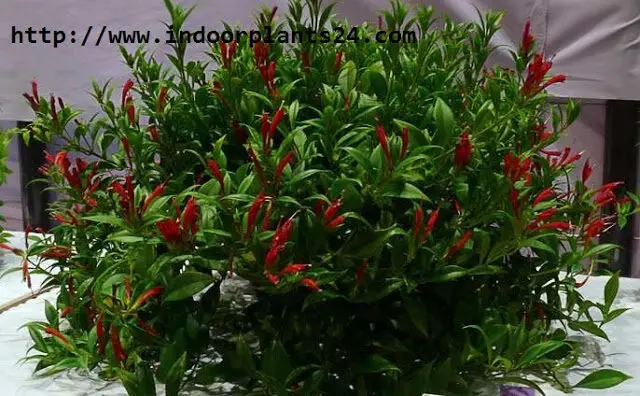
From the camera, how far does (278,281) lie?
47 cm

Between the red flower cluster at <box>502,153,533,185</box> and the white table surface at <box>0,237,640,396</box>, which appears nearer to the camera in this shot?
the red flower cluster at <box>502,153,533,185</box>

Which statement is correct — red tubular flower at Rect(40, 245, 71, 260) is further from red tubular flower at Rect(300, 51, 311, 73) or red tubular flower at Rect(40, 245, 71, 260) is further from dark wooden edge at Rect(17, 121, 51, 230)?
dark wooden edge at Rect(17, 121, 51, 230)

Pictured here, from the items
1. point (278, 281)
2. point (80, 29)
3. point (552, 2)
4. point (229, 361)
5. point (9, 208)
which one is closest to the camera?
point (278, 281)

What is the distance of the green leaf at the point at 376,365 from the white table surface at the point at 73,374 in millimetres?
164

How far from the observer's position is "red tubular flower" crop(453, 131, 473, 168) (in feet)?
1.72

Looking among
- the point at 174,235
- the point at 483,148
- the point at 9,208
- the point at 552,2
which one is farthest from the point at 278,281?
the point at 9,208

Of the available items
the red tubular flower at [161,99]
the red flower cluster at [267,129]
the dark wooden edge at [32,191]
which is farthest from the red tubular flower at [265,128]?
the dark wooden edge at [32,191]

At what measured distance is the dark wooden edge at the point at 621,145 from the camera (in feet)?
5.70

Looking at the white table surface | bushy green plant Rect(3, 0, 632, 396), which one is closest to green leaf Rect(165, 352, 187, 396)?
bushy green plant Rect(3, 0, 632, 396)

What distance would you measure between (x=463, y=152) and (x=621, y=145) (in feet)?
4.49

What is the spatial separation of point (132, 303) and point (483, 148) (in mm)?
323

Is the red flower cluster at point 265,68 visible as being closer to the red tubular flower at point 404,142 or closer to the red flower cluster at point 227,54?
the red flower cluster at point 227,54

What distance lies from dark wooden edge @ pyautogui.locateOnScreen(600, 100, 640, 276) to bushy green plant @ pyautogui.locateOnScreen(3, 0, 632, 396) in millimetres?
1077

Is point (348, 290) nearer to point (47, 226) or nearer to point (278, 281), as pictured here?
point (278, 281)
